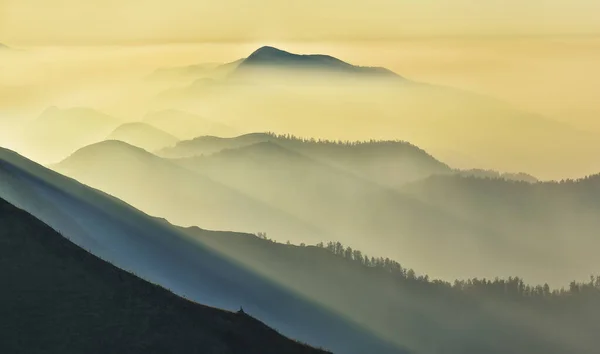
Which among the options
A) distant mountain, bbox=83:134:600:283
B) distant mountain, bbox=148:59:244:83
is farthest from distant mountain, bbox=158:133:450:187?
distant mountain, bbox=148:59:244:83

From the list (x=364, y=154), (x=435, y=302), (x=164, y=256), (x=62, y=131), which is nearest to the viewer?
(x=435, y=302)

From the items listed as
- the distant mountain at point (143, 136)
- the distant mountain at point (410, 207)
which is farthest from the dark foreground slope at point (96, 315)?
the distant mountain at point (143, 136)

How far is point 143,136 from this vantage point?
2793 mm

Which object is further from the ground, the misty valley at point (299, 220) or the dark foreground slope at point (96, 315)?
the misty valley at point (299, 220)

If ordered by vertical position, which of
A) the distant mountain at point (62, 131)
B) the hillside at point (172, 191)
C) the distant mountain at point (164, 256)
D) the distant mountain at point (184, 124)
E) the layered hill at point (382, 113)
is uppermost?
the layered hill at point (382, 113)

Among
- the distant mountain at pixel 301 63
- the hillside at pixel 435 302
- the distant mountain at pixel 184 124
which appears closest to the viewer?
the hillside at pixel 435 302

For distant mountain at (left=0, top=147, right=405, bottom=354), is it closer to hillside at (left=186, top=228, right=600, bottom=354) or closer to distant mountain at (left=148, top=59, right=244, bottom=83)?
hillside at (left=186, top=228, right=600, bottom=354)

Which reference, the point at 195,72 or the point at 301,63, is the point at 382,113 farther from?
the point at 195,72

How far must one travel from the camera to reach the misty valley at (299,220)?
2.43 m

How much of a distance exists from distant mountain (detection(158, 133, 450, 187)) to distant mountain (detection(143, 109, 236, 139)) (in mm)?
53

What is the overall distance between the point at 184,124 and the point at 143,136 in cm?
22

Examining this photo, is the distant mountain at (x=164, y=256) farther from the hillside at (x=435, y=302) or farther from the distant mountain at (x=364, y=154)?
the distant mountain at (x=364, y=154)

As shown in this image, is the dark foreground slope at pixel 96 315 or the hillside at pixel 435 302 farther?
the dark foreground slope at pixel 96 315

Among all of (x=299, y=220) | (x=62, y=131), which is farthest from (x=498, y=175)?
(x=62, y=131)
